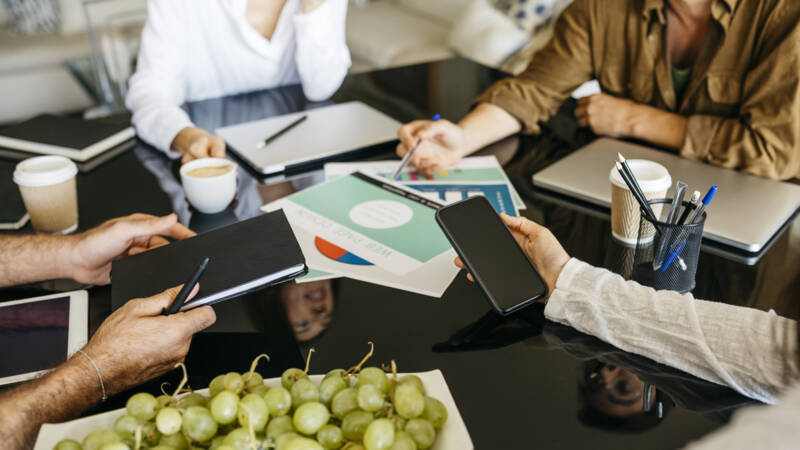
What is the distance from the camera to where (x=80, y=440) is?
566mm

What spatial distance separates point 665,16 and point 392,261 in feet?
2.94

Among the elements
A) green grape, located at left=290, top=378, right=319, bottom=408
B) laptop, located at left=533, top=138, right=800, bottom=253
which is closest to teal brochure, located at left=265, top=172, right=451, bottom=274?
laptop, located at left=533, top=138, right=800, bottom=253

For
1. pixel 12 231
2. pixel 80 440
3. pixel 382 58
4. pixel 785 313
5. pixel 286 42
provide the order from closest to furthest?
1. pixel 80 440
2. pixel 785 313
3. pixel 12 231
4. pixel 286 42
5. pixel 382 58

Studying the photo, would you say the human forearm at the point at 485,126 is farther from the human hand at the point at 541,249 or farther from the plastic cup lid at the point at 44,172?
the plastic cup lid at the point at 44,172

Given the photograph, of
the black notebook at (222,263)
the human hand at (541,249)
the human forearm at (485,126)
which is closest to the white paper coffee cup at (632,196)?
the human hand at (541,249)

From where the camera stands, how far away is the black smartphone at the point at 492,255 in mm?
835

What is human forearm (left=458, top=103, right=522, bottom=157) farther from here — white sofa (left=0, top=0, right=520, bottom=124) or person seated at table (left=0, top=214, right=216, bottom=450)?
white sofa (left=0, top=0, right=520, bottom=124)

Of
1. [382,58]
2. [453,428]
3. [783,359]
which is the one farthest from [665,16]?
[382,58]

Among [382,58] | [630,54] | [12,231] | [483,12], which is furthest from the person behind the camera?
[382,58]

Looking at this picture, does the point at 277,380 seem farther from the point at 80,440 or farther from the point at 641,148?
the point at 641,148

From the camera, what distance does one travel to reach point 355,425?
0.55 m

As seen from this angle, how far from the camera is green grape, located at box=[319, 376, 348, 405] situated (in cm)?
59

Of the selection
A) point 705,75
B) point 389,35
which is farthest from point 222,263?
point 389,35

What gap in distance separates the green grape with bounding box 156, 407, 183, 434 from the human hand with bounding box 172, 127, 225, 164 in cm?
79
